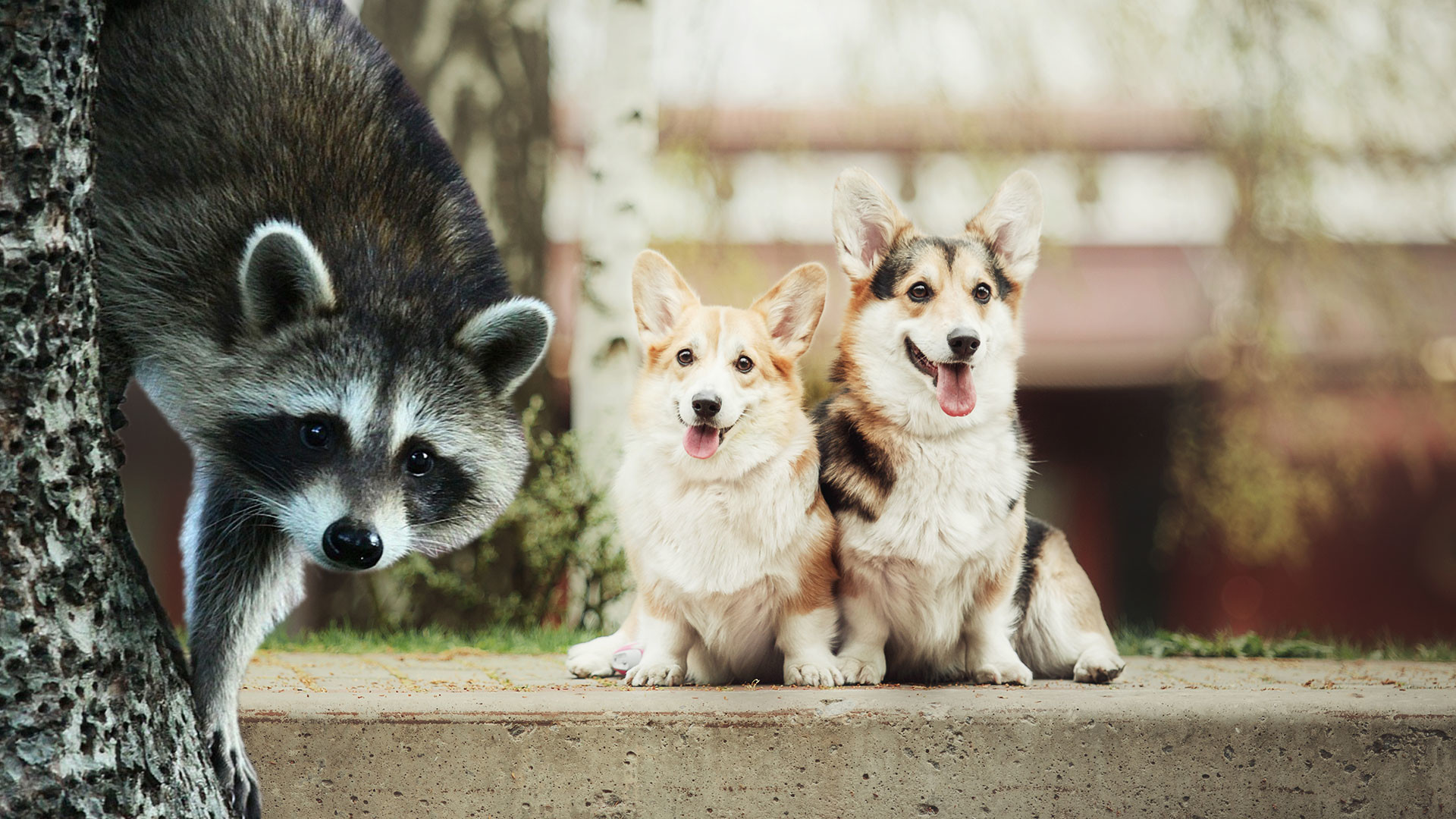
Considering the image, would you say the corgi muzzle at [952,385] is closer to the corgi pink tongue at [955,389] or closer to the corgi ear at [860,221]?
the corgi pink tongue at [955,389]

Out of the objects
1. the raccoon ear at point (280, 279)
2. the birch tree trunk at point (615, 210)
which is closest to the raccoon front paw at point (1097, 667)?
the raccoon ear at point (280, 279)

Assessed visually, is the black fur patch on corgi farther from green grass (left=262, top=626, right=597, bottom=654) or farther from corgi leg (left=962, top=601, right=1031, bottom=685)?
green grass (left=262, top=626, right=597, bottom=654)

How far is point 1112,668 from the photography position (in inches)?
127

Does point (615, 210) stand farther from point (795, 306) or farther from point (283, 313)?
point (283, 313)

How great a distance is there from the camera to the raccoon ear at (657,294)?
10.3 ft

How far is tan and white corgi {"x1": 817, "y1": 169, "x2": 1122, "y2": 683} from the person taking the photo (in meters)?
2.99

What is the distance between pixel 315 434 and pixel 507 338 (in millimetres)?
521

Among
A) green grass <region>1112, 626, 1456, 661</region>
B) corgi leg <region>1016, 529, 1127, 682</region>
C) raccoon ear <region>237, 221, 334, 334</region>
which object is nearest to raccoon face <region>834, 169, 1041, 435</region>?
corgi leg <region>1016, 529, 1127, 682</region>

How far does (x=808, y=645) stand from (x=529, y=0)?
12.5ft

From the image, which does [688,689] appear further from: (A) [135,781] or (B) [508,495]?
(A) [135,781]

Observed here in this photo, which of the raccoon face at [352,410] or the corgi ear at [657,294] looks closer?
the raccoon face at [352,410]

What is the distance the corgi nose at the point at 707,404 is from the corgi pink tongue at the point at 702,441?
54 mm

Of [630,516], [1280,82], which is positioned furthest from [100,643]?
[1280,82]

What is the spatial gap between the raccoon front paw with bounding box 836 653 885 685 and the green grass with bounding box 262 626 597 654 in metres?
1.44
